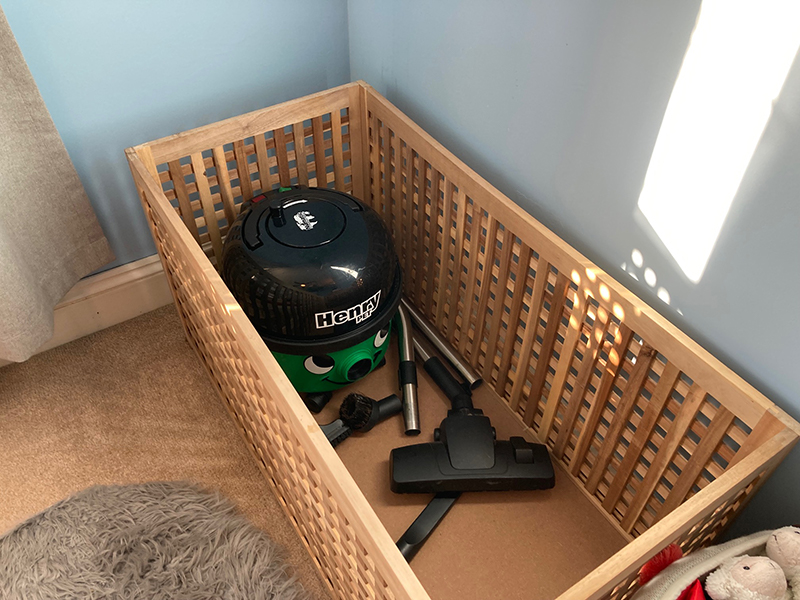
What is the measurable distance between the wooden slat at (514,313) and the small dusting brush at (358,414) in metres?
0.22

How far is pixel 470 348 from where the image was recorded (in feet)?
4.91

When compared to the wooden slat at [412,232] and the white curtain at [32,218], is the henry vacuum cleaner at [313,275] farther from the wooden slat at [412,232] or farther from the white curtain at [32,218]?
the white curtain at [32,218]

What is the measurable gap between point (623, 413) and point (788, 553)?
31cm

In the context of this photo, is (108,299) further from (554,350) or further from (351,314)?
(554,350)

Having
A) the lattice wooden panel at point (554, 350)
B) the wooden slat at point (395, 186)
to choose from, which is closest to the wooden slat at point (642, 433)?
the lattice wooden panel at point (554, 350)

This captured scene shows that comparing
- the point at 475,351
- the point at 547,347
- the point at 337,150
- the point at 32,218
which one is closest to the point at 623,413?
the point at 547,347

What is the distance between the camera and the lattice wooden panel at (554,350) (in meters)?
1.04

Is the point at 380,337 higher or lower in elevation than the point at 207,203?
lower

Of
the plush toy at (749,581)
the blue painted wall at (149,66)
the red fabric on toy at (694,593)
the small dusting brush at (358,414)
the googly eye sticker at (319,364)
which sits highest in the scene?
the blue painted wall at (149,66)

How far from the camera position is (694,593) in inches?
32.9

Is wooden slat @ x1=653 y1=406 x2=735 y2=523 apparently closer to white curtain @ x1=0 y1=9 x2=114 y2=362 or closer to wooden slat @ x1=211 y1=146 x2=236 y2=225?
wooden slat @ x1=211 y1=146 x2=236 y2=225

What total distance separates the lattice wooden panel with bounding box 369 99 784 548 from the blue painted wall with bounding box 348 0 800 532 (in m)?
0.07

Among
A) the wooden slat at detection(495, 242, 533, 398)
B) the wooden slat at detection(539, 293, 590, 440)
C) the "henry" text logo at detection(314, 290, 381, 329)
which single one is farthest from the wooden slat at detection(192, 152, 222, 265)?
the wooden slat at detection(539, 293, 590, 440)

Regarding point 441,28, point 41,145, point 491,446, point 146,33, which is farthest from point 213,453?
point 441,28
